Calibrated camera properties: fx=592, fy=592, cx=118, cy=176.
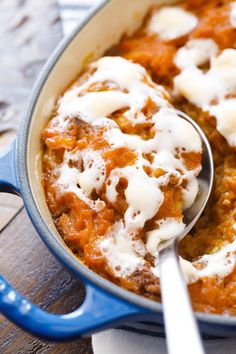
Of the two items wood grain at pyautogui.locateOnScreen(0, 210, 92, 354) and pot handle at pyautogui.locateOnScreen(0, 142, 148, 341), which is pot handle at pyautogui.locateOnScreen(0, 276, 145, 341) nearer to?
pot handle at pyautogui.locateOnScreen(0, 142, 148, 341)

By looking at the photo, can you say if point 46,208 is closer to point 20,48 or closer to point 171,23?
point 171,23

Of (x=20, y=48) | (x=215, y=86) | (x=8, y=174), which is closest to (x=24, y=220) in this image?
(x=8, y=174)

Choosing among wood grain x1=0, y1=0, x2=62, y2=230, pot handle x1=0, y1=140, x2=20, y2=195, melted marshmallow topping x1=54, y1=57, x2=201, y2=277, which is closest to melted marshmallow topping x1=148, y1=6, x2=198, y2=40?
melted marshmallow topping x1=54, y1=57, x2=201, y2=277

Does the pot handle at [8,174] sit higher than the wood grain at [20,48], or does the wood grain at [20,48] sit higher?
the pot handle at [8,174]

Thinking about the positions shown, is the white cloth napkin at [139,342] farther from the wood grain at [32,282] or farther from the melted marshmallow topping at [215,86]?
the melted marshmallow topping at [215,86]

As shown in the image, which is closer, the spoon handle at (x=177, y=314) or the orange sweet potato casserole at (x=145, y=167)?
the spoon handle at (x=177, y=314)

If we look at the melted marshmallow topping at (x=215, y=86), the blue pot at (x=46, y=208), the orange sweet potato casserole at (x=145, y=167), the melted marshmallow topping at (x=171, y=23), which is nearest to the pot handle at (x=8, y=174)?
the blue pot at (x=46, y=208)
